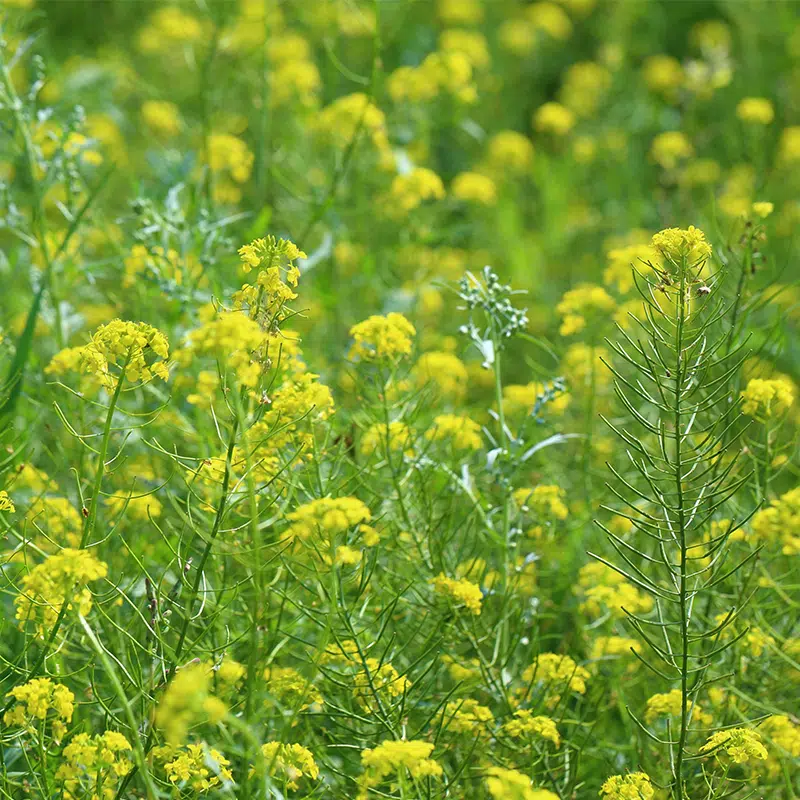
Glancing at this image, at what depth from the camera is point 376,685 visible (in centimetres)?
207

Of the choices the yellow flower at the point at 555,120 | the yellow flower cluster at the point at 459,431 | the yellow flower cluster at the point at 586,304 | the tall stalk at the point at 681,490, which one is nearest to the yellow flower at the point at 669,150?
the yellow flower at the point at 555,120

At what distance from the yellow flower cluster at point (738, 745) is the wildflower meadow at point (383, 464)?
0.11 feet

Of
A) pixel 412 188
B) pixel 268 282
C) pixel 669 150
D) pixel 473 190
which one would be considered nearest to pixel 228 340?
pixel 268 282

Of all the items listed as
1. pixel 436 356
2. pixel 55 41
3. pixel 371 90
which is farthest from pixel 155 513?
pixel 55 41

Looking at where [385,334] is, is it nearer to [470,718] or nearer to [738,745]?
[470,718]

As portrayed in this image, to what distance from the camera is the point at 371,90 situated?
345cm

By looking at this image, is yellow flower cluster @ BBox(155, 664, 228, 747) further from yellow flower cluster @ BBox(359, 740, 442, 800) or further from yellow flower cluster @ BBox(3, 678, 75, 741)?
A: yellow flower cluster @ BBox(3, 678, 75, 741)

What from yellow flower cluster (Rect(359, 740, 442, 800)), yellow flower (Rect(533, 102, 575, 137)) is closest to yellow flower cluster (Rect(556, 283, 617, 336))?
yellow flower cluster (Rect(359, 740, 442, 800))

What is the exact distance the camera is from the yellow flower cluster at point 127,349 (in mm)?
1941

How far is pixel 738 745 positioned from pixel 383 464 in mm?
982

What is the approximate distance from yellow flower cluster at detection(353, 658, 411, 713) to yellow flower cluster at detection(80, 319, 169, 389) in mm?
676

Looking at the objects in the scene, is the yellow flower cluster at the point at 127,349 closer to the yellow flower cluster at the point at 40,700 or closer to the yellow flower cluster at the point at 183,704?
the yellow flower cluster at the point at 40,700

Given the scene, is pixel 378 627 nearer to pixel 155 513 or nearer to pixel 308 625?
pixel 308 625

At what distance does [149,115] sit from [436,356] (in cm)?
249
